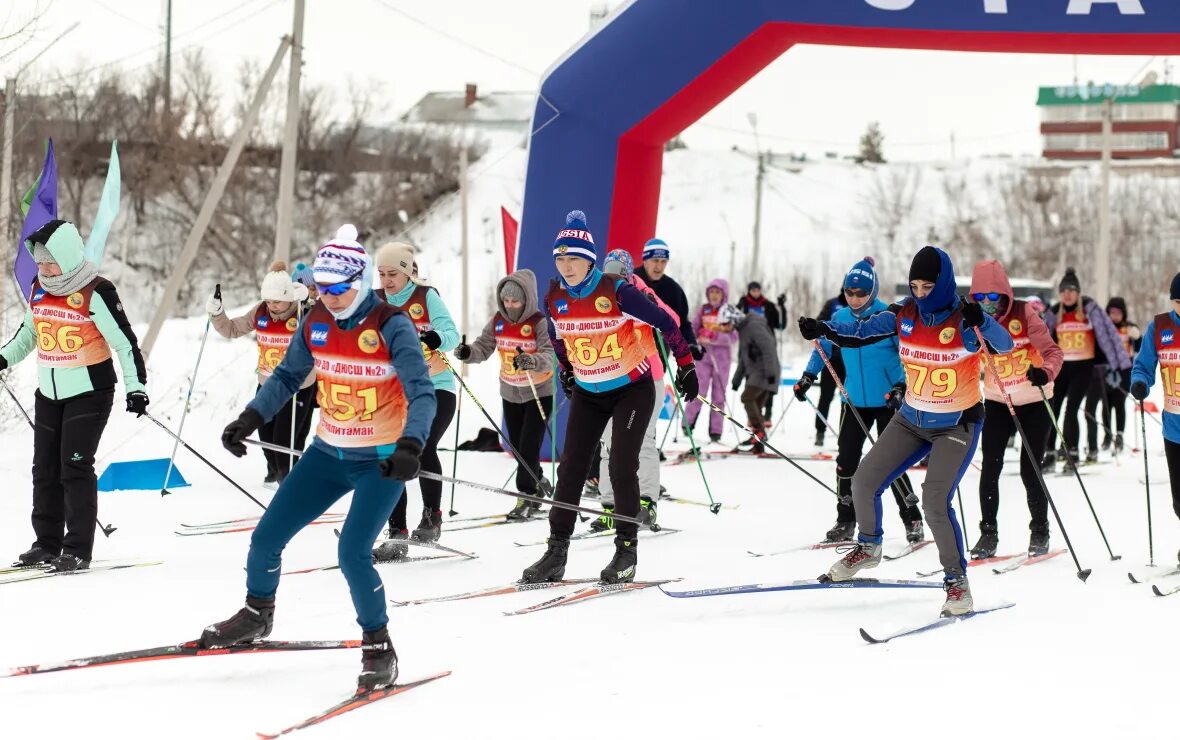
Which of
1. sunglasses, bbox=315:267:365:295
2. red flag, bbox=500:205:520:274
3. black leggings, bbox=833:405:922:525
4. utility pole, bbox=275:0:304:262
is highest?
utility pole, bbox=275:0:304:262

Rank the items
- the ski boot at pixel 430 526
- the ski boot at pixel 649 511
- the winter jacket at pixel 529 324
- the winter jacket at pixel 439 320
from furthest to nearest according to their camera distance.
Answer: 1. the winter jacket at pixel 529 324
2. the ski boot at pixel 649 511
3. the ski boot at pixel 430 526
4. the winter jacket at pixel 439 320

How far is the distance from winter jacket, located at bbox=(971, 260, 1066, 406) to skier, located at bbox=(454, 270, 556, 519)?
279cm

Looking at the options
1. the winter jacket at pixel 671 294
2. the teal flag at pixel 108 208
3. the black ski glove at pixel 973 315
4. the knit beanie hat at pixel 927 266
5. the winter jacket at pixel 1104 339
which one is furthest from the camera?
the winter jacket at pixel 1104 339

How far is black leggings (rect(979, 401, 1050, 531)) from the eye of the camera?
686cm

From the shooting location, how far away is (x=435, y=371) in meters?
7.03

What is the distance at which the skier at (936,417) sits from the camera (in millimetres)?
5301

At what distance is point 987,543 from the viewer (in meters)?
6.83

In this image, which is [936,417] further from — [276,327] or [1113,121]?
[1113,121]

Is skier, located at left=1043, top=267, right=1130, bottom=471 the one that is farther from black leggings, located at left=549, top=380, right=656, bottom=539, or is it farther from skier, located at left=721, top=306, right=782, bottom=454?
black leggings, located at left=549, top=380, right=656, bottom=539

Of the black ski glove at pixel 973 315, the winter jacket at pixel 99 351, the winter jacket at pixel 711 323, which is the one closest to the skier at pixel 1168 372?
the black ski glove at pixel 973 315

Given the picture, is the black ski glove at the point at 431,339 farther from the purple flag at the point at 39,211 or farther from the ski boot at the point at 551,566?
the purple flag at the point at 39,211

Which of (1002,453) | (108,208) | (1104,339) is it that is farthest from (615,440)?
(1104,339)

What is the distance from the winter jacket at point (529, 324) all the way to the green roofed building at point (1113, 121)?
6675 cm

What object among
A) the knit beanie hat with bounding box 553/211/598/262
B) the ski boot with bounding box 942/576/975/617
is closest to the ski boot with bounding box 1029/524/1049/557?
the ski boot with bounding box 942/576/975/617
